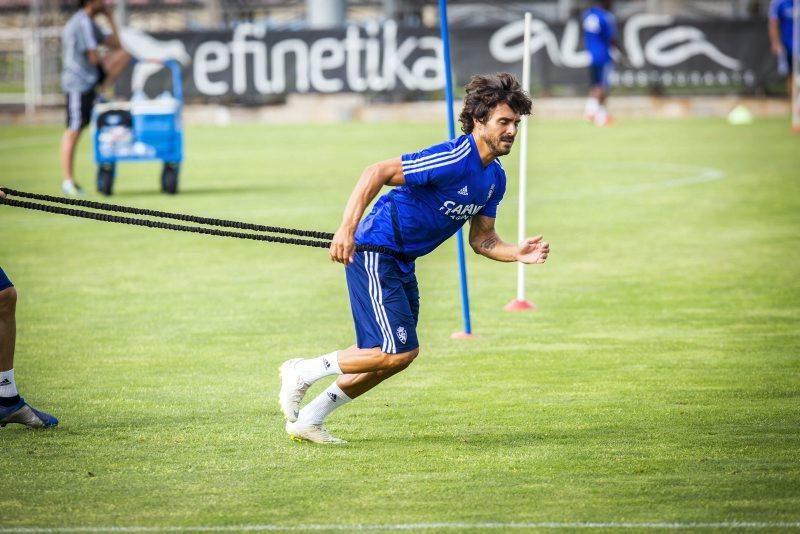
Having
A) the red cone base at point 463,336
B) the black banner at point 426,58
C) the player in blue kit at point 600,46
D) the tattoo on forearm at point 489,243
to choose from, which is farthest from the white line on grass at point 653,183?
the tattoo on forearm at point 489,243

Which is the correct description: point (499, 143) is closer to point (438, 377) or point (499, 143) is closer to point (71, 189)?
point (438, 377)

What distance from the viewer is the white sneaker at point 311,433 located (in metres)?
7.38

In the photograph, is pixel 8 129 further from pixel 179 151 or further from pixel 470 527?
pixel 470 527

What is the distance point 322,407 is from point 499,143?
5.43 feet

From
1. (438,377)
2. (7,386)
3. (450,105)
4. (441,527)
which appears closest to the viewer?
(441,527)

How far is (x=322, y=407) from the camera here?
24.2 feet

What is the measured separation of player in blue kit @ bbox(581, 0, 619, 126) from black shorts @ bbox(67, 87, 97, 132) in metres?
12.6

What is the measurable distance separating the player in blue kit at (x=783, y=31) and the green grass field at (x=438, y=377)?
9062 mm

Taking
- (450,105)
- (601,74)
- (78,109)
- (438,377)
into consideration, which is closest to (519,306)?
(450,105)

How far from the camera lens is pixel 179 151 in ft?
63.8

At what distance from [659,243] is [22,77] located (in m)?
32.9

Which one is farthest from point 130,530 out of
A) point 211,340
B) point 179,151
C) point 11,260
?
point 179,151

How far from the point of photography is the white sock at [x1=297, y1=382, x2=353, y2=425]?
24.2 ft

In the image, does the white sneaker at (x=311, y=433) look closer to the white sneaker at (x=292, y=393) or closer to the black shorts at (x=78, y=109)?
the white sneaker at (x=292, y=393)
